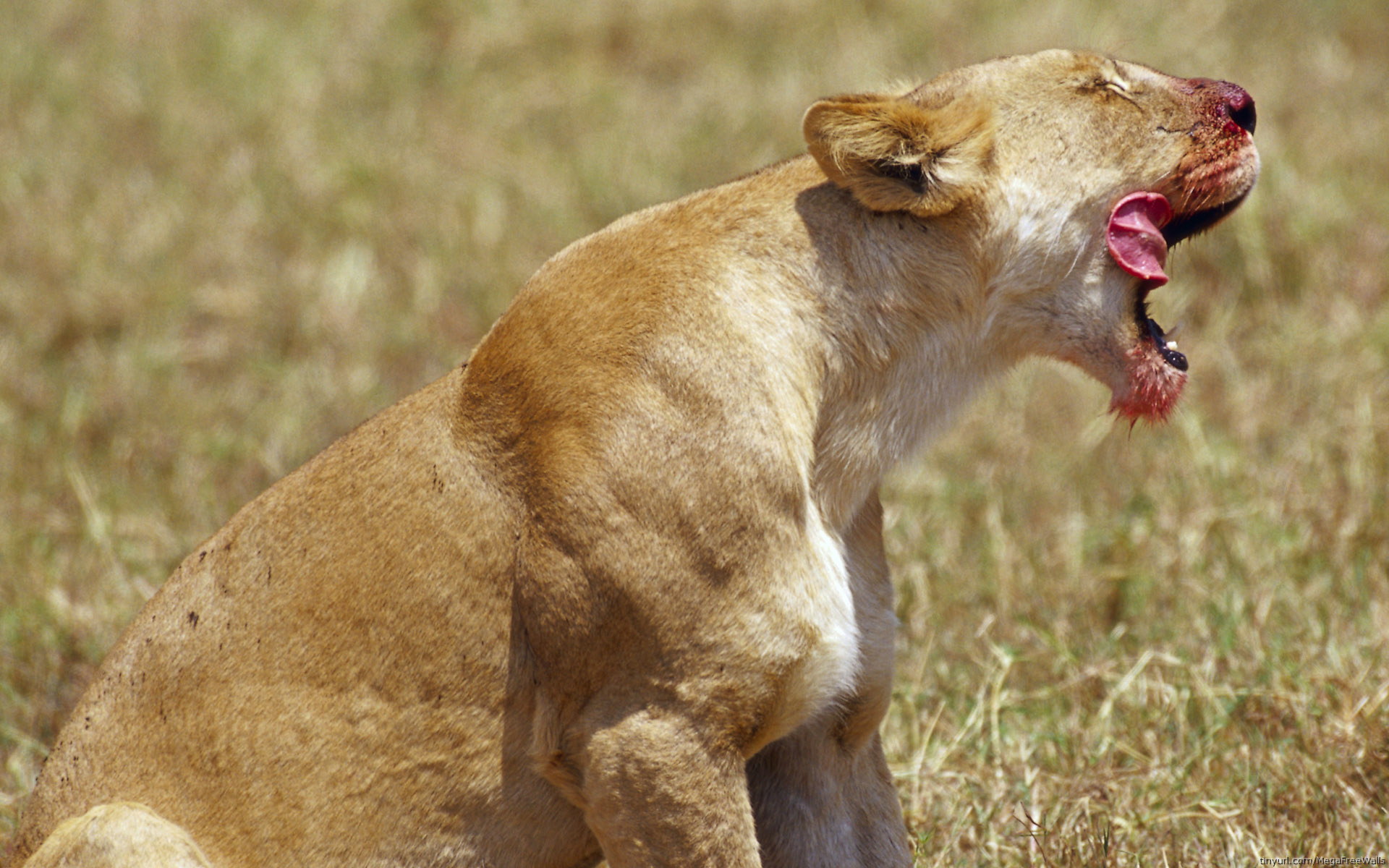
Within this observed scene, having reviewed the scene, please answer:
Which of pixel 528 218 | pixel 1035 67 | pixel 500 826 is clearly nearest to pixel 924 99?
pixel 1035 67

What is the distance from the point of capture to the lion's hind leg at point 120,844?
303 cm

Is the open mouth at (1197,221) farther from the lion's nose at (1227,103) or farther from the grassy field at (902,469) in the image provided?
the grassy field at (902,469)

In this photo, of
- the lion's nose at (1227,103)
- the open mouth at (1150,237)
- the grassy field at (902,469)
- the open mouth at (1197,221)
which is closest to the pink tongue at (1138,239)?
the open mouth at (1150,237)

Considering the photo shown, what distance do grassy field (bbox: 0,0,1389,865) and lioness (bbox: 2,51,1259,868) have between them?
3.52 ft

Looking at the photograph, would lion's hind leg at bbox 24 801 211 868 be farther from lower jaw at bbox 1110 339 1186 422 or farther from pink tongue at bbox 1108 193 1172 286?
pink tongue at bbox 1108 193 1172 286

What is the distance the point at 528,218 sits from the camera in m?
8.15

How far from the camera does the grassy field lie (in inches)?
168

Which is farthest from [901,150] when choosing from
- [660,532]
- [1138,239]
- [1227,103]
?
[660,532]

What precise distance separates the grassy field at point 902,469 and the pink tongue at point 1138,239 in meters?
1.36

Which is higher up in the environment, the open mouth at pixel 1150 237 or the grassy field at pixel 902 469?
the open mouth at pixel 1150 237

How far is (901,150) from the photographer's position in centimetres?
319

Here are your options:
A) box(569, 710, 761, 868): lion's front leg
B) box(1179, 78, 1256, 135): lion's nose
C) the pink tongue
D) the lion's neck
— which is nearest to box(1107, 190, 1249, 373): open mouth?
the pink tongue

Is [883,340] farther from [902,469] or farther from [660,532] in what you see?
[660,532]

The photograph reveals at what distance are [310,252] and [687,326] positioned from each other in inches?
214
